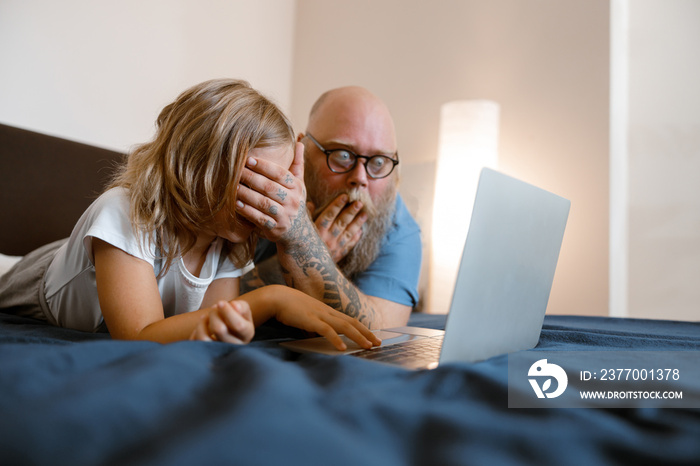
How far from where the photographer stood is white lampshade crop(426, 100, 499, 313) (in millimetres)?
2221

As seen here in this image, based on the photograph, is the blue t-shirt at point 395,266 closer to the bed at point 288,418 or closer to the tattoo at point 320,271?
the tattoo at point 320,271

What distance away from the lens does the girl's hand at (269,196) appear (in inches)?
34.5

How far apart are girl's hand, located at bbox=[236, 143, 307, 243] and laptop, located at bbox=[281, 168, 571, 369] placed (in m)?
0.26

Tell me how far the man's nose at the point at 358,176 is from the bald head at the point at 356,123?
5 cm

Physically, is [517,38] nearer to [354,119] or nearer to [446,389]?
[354,119]

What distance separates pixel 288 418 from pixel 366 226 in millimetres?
1064

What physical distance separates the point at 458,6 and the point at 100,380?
271 cm

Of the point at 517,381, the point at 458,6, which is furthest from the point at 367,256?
the point at 458,6

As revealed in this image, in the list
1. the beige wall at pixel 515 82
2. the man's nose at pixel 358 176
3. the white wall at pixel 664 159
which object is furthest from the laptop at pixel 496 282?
the white wall at pixel 664 159

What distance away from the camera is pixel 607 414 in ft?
1.39

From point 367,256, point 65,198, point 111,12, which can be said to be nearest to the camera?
point 367,256

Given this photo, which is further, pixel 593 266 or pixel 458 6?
pixel 458 6

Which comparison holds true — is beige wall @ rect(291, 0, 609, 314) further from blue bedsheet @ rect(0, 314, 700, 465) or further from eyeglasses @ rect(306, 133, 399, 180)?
blue bedsheet @ rect(0, 314, 700, 465)

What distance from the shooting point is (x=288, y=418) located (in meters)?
0.36
